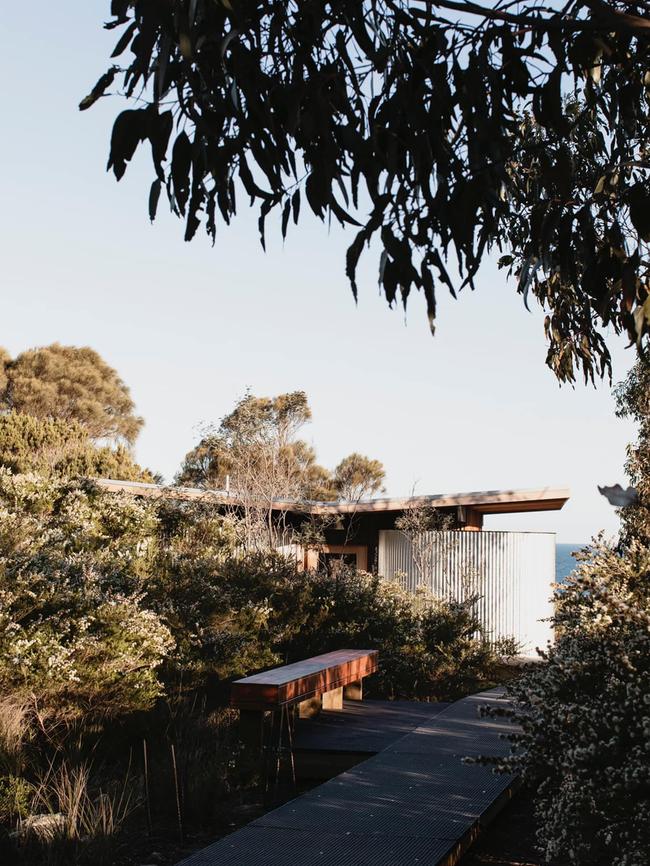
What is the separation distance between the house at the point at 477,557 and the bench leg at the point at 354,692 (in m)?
5.24

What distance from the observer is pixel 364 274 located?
11.3ft

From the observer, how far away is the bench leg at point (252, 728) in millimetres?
6590

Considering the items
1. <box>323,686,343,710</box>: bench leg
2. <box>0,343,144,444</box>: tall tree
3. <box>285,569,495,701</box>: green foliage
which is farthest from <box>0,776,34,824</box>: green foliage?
<box>0,343,144,444</box>: tall tree

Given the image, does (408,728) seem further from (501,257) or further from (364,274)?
(364,274)

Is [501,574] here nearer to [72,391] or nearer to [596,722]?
[596,722]

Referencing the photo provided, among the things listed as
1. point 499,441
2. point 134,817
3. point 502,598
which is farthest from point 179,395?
point 134,817

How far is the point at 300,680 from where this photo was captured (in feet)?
23.0

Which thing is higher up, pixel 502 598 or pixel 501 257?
pixel 501 257

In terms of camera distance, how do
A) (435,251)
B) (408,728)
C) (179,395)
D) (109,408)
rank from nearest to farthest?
(435,251) < (408,728) < (179,395) < (109,408)

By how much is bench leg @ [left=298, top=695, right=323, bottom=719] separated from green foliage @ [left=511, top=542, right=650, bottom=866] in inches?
146

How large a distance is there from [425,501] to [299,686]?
36.2 feet

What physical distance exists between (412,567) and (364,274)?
45.2ft

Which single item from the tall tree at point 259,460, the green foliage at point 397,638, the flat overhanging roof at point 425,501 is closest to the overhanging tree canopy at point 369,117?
the green foliage at point 397,638

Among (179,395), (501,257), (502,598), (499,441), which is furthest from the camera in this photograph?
(179,395)
